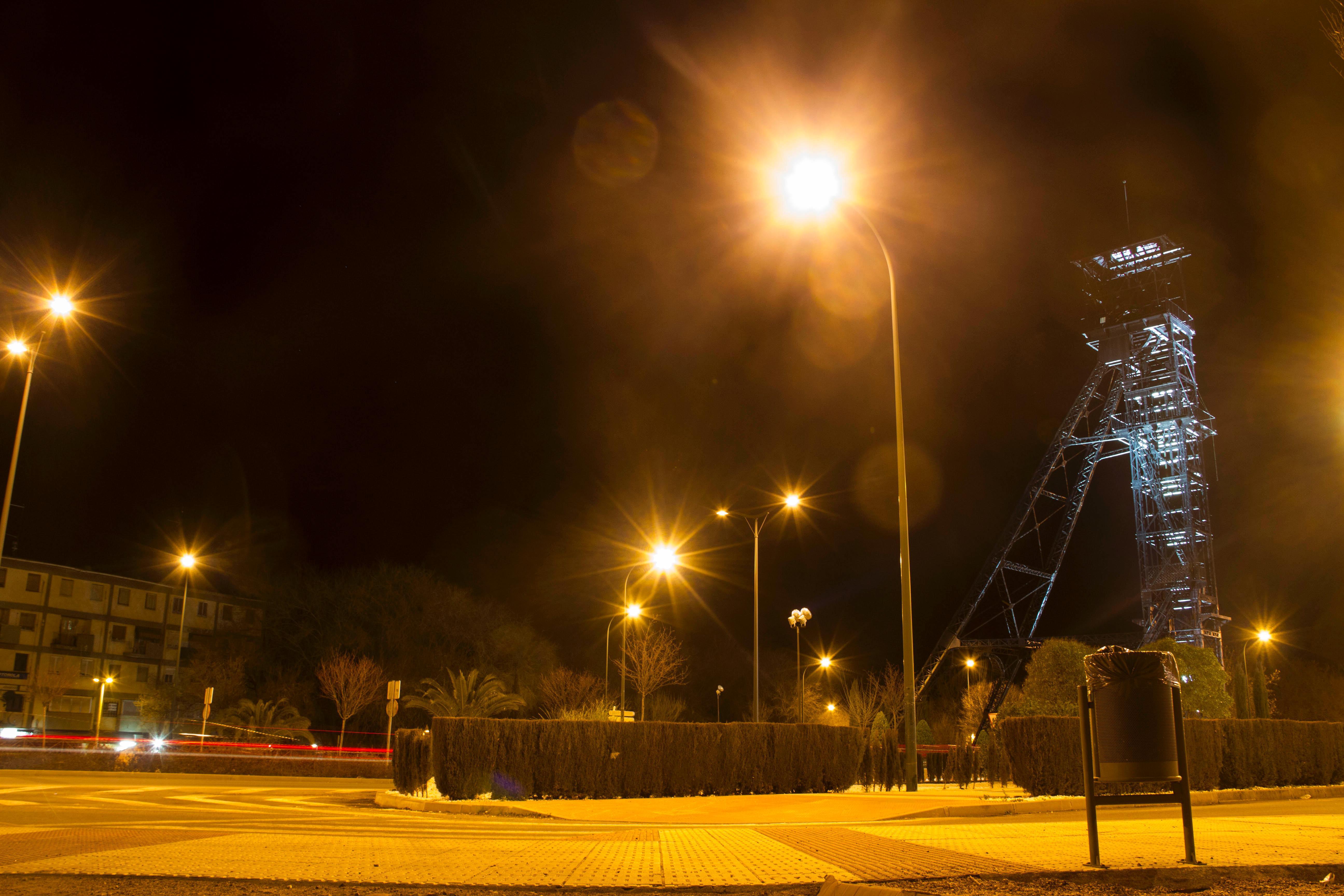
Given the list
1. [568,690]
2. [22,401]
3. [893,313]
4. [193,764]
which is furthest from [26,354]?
[568,690]

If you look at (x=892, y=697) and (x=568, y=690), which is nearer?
(x=892, y=697)

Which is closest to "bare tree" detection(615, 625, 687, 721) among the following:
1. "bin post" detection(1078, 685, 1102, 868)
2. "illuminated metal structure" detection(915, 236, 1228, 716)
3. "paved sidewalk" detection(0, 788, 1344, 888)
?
"illuminated metal structure" detection(915, 236, 1228, 716)

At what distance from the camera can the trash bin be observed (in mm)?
6266

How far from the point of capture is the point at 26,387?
81.3 ft

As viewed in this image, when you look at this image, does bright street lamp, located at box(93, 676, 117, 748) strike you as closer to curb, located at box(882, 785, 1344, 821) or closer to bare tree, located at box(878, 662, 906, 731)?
bare tree, located at box(878, 662, 906, 731)

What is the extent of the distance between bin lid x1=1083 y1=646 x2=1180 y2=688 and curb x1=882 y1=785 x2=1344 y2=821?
15.4 feet

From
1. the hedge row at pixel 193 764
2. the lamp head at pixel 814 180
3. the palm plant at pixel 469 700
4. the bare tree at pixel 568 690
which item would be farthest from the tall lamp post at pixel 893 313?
the bare tree at pixel 568 690

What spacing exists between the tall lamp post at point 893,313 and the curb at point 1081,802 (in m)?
2.36

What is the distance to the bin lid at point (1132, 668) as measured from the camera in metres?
6.35

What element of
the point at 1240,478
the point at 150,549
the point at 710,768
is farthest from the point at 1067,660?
the point at 150,549

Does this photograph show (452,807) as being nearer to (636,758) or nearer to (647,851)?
(636,758)

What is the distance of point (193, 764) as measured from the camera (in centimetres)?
3042

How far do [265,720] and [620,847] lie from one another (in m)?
42.9

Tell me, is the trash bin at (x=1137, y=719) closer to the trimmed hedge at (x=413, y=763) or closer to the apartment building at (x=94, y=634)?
the trimmed hedge at (x=413, y=763)
